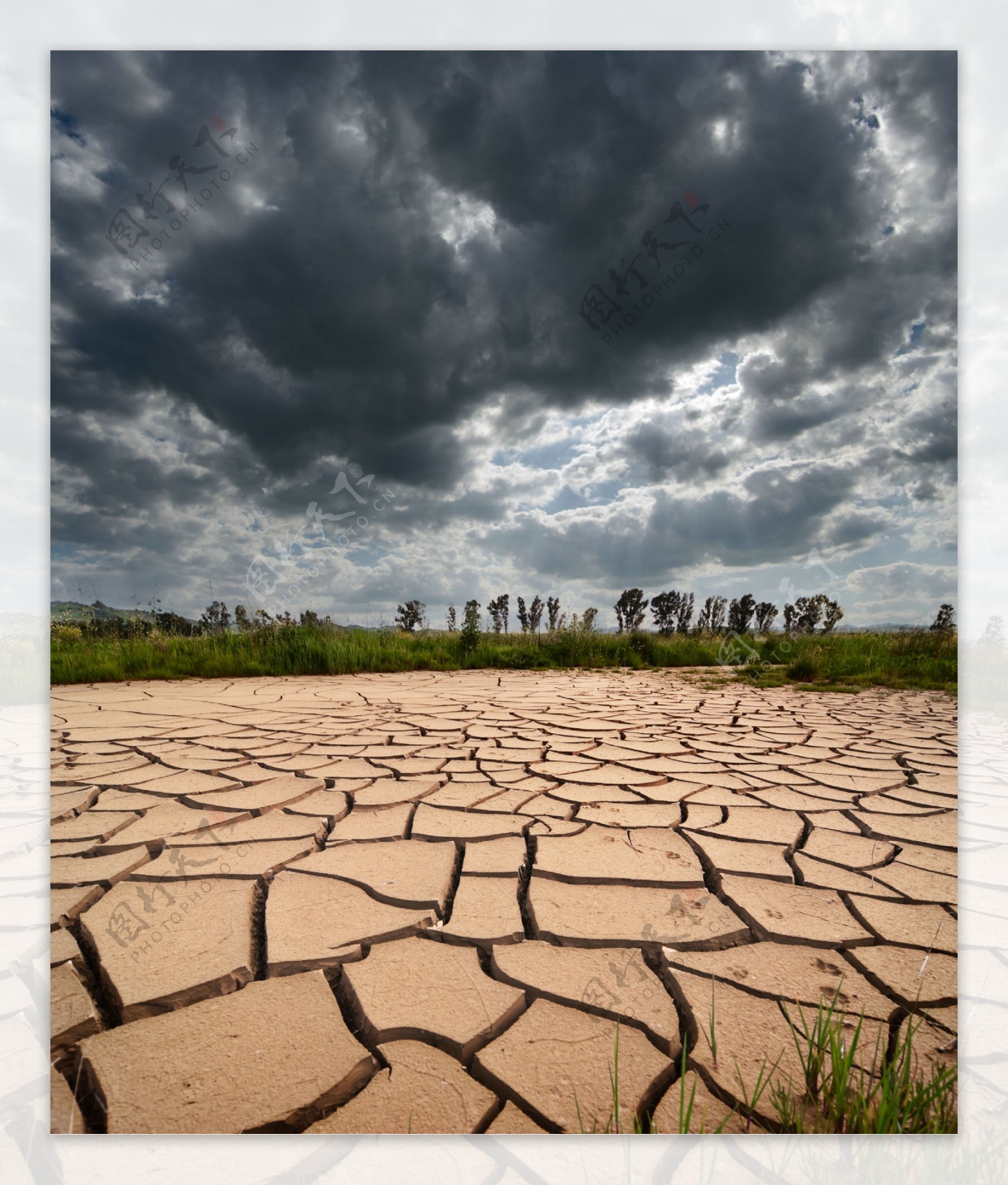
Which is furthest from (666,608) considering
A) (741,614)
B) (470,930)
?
(470,930)

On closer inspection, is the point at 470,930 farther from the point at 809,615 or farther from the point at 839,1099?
the point at 809,615

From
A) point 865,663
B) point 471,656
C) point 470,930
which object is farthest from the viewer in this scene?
point 471,656

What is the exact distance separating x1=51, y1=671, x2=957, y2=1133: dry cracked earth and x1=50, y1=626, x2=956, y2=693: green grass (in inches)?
127

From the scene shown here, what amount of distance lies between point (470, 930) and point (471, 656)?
5.65 meters

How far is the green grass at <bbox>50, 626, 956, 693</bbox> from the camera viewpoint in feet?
17.0

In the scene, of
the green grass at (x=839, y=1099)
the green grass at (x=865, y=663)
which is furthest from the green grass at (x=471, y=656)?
the green grass at (x=839, y=1099)

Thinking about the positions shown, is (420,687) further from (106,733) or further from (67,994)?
(67,994)

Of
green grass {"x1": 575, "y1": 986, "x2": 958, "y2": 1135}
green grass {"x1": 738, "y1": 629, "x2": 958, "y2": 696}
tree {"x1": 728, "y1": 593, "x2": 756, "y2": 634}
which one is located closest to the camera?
green grass {"x1": 575, "y1": 986, "x2": 958, "y2": 1135}

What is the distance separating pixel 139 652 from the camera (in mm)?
5332

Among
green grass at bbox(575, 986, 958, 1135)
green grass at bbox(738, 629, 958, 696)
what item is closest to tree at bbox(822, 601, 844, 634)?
green grass at bbox(738, 629, 958, 696)

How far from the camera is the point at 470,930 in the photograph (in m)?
1.06

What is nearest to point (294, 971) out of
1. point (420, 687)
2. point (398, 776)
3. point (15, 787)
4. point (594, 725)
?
point (398, 776)

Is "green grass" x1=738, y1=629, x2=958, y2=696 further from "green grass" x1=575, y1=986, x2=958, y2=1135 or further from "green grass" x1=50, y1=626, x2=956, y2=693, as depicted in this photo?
"green grass" x1=575, y1=986, x2=958, y2=1135

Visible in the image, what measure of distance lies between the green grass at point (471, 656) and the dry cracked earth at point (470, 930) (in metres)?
3.23
